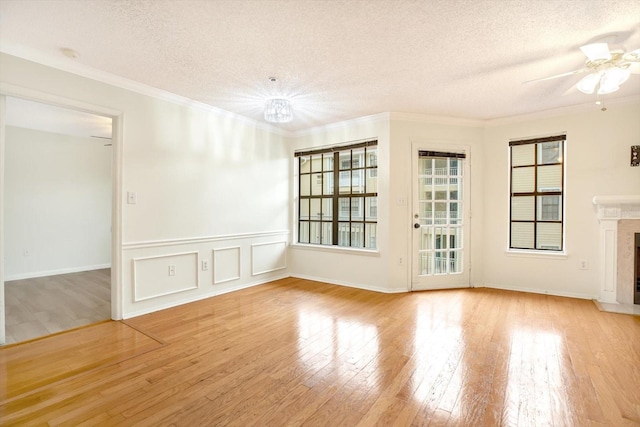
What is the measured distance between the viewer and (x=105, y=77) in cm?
299

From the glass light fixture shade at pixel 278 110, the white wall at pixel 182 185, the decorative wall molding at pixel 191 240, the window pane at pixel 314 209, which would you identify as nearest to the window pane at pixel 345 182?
the window pane at pixel 314 209

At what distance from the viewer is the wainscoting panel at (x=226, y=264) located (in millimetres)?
4066

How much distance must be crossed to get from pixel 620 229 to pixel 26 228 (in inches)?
344

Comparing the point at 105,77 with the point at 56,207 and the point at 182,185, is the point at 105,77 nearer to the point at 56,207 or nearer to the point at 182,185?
the point at 182,185

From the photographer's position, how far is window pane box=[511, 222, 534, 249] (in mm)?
4355

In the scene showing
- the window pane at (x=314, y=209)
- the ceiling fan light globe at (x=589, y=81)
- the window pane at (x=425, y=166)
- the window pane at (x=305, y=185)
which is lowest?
the window pane at (x=314, y=209)

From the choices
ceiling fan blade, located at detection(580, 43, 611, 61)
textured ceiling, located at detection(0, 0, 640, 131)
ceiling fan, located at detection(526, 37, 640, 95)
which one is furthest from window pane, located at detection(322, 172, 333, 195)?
ceiling fan blade, located at detection(580, 43, 611, 61)

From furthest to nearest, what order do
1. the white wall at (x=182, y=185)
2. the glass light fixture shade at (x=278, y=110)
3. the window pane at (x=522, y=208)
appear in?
the window pane at (x=522, y=208) < the glass light fixture shade at (x=278, y=110) < the white wall at (x=182, y=185)

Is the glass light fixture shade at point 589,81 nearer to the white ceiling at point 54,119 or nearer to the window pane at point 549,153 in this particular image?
the window pane at point 549,153

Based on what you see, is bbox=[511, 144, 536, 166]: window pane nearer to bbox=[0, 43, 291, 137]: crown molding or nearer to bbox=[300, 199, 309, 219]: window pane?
bbox=[300, 199, 309, 219]: window pane

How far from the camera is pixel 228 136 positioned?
4230 mm

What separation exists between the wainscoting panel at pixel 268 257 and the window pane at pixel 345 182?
138 cm

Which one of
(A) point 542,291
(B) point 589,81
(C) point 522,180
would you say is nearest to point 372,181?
(C) point 522,180

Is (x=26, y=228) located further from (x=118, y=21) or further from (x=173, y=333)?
(x=118, y=21)
